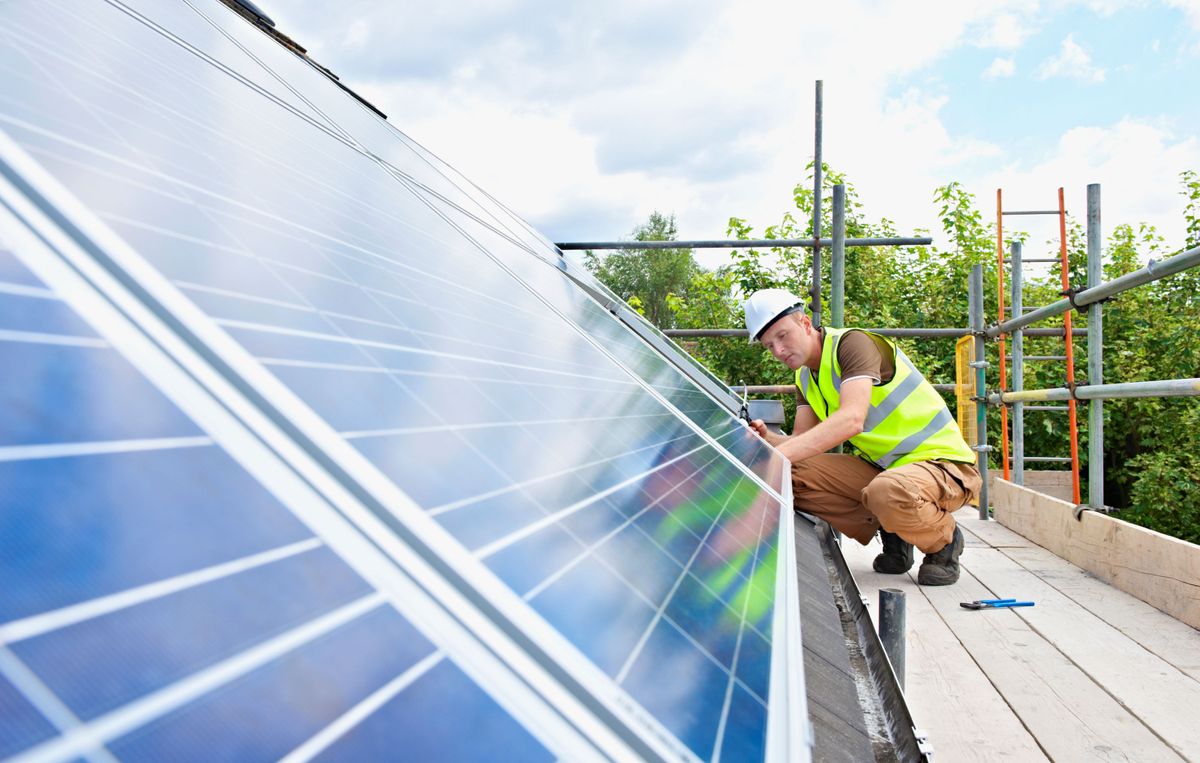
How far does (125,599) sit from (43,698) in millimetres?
64

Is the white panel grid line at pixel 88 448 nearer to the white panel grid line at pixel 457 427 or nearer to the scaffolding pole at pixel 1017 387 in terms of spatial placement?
the white panel grid line at pixel 457 427

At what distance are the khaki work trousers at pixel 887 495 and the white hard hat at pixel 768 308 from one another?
2.71 ft

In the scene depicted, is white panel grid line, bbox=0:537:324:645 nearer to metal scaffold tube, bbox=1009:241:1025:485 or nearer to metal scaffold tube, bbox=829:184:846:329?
metal scaffold tube, bbox=829:184:846:329

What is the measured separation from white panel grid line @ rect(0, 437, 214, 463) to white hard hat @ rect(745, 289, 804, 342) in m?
3.89

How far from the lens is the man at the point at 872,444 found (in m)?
4.29

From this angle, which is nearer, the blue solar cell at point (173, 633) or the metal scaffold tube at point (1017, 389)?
the blue solar cell at point (173, 633)

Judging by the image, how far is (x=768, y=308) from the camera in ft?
14.1

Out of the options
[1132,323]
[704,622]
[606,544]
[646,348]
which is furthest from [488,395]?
[1132,323]

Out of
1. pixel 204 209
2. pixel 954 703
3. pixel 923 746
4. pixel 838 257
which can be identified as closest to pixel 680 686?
pixel 204 209

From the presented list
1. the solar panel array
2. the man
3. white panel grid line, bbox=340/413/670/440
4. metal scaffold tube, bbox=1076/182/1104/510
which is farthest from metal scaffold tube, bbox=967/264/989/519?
white panel grid line, bbox=340/413/670/440

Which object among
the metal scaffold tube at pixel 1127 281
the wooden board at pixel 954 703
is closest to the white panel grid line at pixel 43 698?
the wooden board at pixel 954 703

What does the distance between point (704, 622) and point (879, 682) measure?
1.26 meters

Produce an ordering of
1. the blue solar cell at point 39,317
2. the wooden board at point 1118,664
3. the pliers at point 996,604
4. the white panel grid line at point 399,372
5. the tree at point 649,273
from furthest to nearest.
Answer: the tree at point 649,273
the pliers at point 996,604
the wooden board at point 1118,664
the white panel grid line at point 399,372
the blue solar cell at point 39,317

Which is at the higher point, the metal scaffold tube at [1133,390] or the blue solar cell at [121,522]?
the metal scaffold tube at [1133,390]
